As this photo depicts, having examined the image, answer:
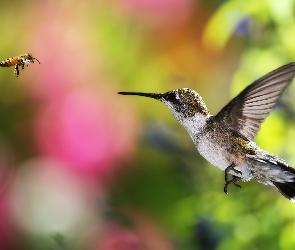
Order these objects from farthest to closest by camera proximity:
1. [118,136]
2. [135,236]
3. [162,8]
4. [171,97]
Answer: [162,8] → [118,136] → [135,236] → [171,97]

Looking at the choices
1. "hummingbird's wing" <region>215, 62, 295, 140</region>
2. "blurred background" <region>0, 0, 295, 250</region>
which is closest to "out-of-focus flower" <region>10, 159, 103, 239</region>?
"blurred background" <region>0, 0, 295, 250</region>

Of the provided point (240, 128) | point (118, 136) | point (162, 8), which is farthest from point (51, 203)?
point (240, 128)

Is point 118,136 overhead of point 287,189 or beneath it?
overhead

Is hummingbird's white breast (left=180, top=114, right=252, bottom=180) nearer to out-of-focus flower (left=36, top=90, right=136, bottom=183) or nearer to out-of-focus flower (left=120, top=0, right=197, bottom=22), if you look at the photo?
out-of-focus flower (left=36, top=90, right=136, bottom=183)

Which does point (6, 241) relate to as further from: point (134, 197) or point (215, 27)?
point (215, 27)

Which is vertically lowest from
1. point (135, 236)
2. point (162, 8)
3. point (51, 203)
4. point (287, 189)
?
point (287, 189)

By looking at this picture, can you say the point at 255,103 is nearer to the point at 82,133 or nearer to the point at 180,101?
the point at 180,101

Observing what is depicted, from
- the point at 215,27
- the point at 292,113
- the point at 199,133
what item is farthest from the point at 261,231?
the point at 199,133
